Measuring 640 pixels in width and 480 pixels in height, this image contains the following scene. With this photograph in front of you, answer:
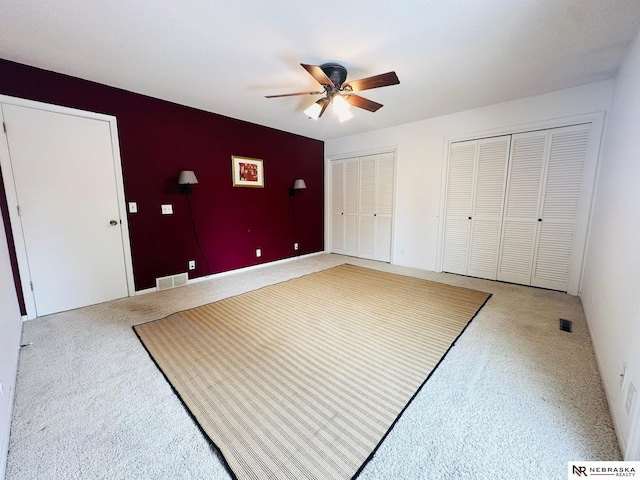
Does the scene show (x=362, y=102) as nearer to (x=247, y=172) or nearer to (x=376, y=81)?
(x=376, y=81)

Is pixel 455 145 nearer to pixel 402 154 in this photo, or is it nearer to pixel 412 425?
pixel 402 154

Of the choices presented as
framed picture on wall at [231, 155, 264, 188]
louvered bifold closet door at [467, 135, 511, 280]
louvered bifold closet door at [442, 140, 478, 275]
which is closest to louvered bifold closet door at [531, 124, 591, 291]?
louvered bifold closet door at [467, 135, 511, 280]

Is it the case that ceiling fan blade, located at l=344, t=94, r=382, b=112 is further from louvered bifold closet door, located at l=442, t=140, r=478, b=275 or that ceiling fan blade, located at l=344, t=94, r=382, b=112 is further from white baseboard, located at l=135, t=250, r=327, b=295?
white baseboard, located at l=135, t=250, r=327, b=295

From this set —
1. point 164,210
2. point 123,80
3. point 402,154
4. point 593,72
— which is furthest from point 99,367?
point 593,72

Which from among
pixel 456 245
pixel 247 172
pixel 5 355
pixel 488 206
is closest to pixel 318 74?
pixel 247 172

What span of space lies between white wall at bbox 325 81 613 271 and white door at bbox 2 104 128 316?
3.39 m

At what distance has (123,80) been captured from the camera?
8.71 ft

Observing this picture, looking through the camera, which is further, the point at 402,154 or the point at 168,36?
the point at 402,154

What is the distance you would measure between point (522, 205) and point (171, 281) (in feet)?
15.7

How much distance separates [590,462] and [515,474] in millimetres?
367

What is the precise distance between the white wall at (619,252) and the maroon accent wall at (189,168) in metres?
4.09

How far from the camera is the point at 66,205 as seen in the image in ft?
8.64

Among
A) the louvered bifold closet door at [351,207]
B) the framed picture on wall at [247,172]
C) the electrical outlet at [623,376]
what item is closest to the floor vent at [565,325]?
the electrical outlet at [623,376]

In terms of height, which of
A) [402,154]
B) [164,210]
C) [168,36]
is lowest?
[164,210]
